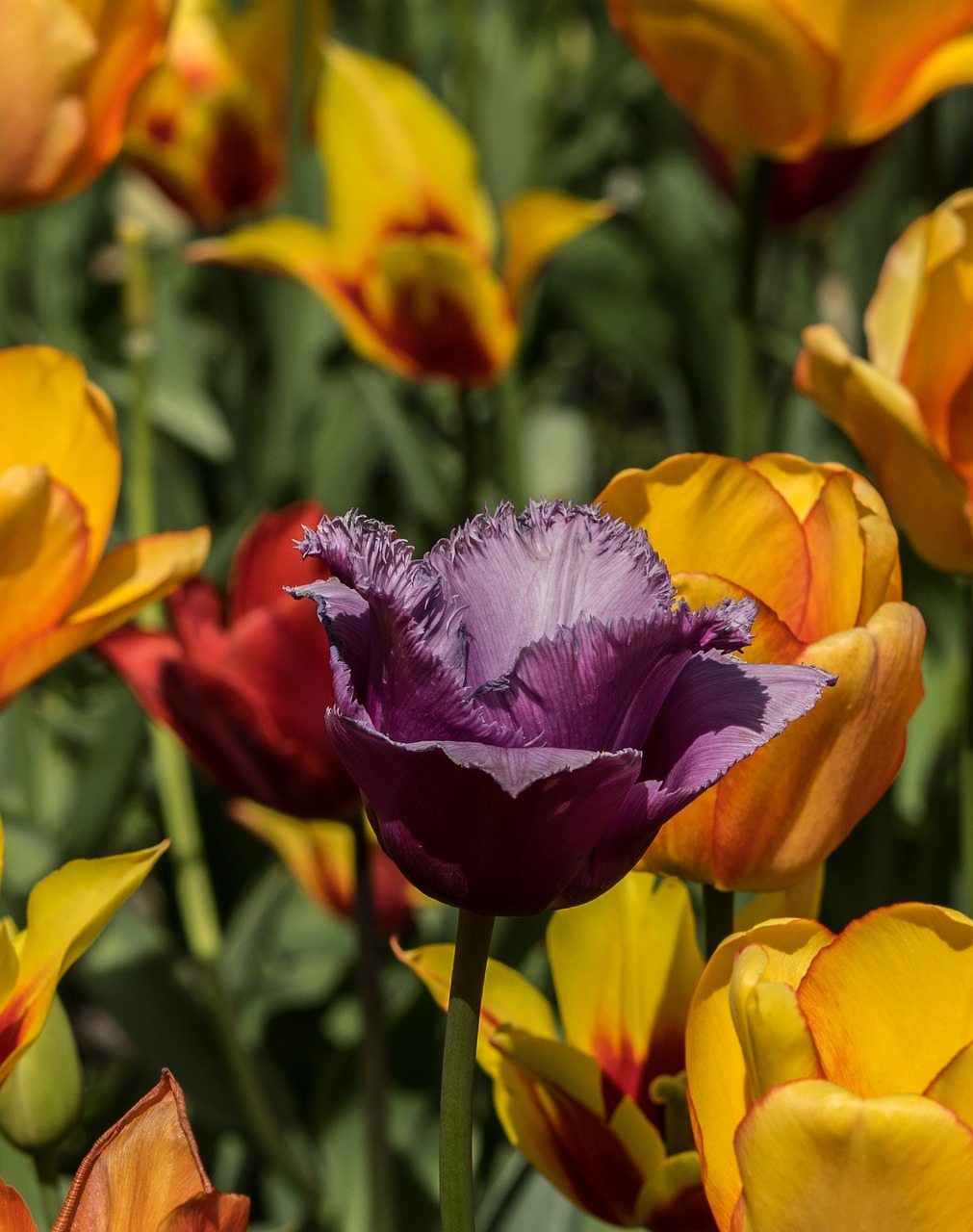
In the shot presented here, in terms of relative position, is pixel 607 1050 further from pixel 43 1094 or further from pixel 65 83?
pixel 65 83

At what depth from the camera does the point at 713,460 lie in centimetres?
40

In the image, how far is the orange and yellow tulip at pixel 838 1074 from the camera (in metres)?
0.28

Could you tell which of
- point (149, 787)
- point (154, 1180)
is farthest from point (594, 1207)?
point (149, 787)

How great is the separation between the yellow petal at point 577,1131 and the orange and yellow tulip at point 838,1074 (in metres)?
0.08

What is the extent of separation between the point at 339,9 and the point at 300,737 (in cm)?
138

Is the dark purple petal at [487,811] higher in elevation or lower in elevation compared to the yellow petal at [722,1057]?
higher

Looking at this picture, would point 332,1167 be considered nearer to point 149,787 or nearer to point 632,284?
point 149,787

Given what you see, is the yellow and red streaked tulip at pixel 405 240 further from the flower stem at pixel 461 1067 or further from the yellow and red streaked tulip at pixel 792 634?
the flower stem at pixel 461 1067

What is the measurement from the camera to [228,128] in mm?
1085

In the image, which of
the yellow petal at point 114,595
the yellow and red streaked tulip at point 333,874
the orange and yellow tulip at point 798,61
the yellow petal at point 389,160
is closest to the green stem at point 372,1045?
the yellow petal at point 114,595

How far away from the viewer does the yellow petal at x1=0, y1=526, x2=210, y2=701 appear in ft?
1.49

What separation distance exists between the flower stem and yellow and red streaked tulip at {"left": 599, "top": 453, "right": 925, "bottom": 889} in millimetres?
85

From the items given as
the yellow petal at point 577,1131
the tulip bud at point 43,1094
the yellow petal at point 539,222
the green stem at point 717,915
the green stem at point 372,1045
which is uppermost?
the green stem at point 717,915

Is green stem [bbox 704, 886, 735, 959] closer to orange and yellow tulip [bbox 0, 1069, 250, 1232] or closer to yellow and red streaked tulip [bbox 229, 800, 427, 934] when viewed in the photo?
orange and yellow tulip [bbox 0, 1069, 250, 1232]
